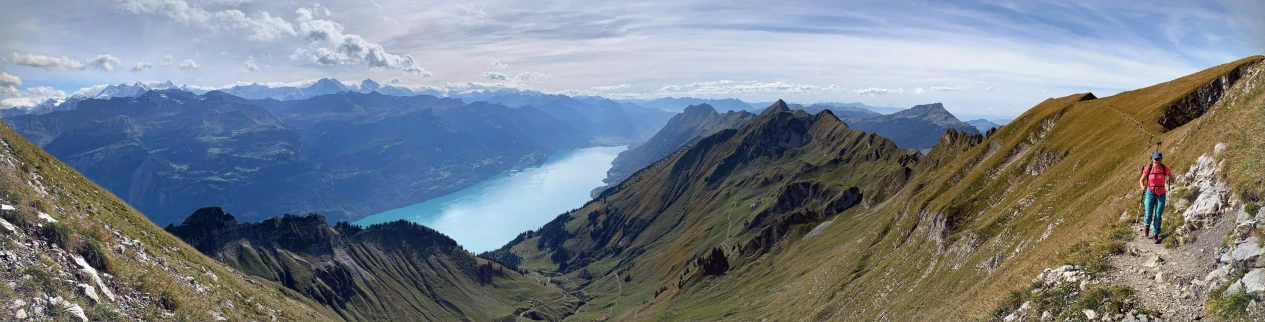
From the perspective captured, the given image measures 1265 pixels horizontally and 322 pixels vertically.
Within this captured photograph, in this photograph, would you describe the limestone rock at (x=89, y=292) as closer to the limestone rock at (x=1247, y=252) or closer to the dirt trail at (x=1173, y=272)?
the dirt trail at (x=1173, y=272)

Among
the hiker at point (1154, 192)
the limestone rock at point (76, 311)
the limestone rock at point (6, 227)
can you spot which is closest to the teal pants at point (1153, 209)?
the hiker at point (1154, 192)

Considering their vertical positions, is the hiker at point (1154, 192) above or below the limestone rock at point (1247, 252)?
above

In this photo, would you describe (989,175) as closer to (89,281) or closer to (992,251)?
(992,251)

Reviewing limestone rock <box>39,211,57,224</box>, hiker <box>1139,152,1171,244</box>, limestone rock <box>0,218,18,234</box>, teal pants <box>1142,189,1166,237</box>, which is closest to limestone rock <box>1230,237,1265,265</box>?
hiker <box>1139,152,1171,244</box>

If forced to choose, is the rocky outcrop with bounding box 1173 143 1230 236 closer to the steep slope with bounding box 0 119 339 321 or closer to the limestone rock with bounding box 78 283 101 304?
the steep slope with bounding box 0 119 339 321

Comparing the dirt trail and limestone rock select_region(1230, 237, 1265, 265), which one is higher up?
limestone rock select_region(1230, 237, 1265, 265)

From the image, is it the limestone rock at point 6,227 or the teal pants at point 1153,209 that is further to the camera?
the limestone rock at point 6,227

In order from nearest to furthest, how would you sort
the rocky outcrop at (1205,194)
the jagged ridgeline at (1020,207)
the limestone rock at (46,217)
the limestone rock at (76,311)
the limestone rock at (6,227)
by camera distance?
the rocky outcrop at (1205,194) < the limestone rock at (76,311) < the limestone rock at (6,227) < the limestone rock at (46,217) < the jagged ridgeline at (1020,207)
